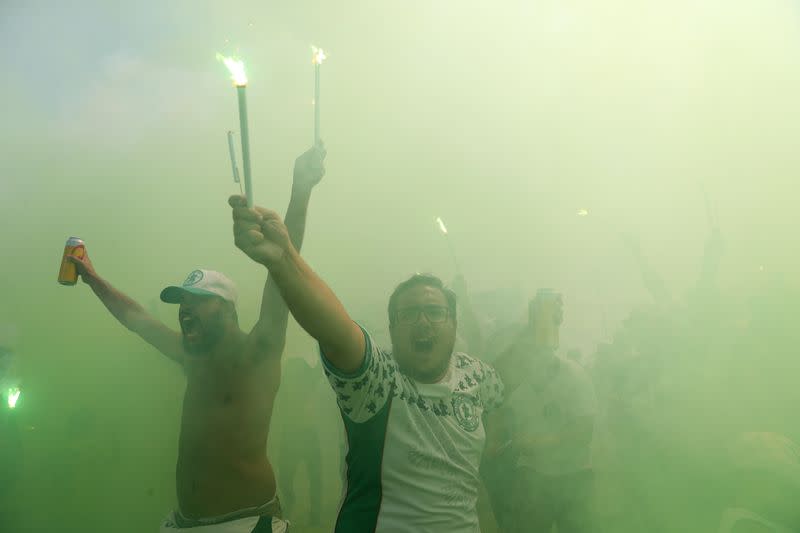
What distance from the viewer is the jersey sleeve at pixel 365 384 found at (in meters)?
1.22

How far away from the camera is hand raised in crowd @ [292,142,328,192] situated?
5.04 feet

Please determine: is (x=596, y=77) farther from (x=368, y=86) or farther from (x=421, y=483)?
(x=421, y=483)

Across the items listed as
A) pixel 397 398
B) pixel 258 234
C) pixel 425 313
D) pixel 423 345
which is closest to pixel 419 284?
pixel 425 313

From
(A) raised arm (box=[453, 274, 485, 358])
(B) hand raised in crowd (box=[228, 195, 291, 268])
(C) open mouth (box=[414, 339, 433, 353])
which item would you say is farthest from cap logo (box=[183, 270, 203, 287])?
(A) raised arm (box=[453, 274, 485, 358])

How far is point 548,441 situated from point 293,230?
1.59m

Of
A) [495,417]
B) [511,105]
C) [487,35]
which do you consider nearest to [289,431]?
[495,417]

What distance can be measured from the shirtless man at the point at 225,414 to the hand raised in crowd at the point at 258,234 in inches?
38.5

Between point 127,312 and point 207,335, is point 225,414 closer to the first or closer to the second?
point 207,335

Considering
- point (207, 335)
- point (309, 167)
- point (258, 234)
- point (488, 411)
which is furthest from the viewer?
point (207, 335)

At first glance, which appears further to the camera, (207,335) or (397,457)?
(207,335)

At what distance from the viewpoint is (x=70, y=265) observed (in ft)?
7.91

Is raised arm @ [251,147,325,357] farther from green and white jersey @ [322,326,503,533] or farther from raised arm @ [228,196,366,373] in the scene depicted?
green and white jersey @ [322,326,503,533]

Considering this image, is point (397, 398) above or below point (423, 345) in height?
below

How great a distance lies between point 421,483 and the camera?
53.5 inches
